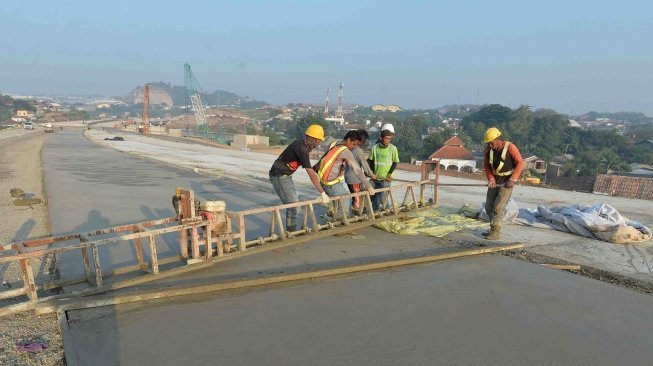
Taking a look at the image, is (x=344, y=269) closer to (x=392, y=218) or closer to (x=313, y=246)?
(x=313, y=246)

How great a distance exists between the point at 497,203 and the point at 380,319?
3196 millimetres

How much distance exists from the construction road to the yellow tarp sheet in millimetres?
753

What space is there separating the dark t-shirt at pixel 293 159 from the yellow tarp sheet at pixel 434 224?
6.48 ft

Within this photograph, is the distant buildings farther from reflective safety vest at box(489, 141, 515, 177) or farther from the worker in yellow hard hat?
reflective safety vest at box(489, 141, 515, 177)

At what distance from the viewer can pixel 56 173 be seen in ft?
43.7

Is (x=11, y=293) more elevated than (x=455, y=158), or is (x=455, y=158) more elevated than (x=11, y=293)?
(x=11, y=293)

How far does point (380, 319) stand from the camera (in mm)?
3586

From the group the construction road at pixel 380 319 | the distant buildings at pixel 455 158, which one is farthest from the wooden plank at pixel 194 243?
the distant buildings at pixel 455 158

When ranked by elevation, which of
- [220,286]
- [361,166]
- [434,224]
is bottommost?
[434,224]

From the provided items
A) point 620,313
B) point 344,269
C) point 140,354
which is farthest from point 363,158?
point 140,354

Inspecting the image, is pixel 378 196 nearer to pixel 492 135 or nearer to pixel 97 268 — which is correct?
pixel 492 135

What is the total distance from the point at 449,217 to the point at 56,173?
39.8 ft

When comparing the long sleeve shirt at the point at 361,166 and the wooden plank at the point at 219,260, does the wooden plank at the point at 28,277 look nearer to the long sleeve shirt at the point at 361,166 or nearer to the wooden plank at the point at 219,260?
the wooden plank at the point at 219,260

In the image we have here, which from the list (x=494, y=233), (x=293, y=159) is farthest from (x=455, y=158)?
(x=293, y=159)
